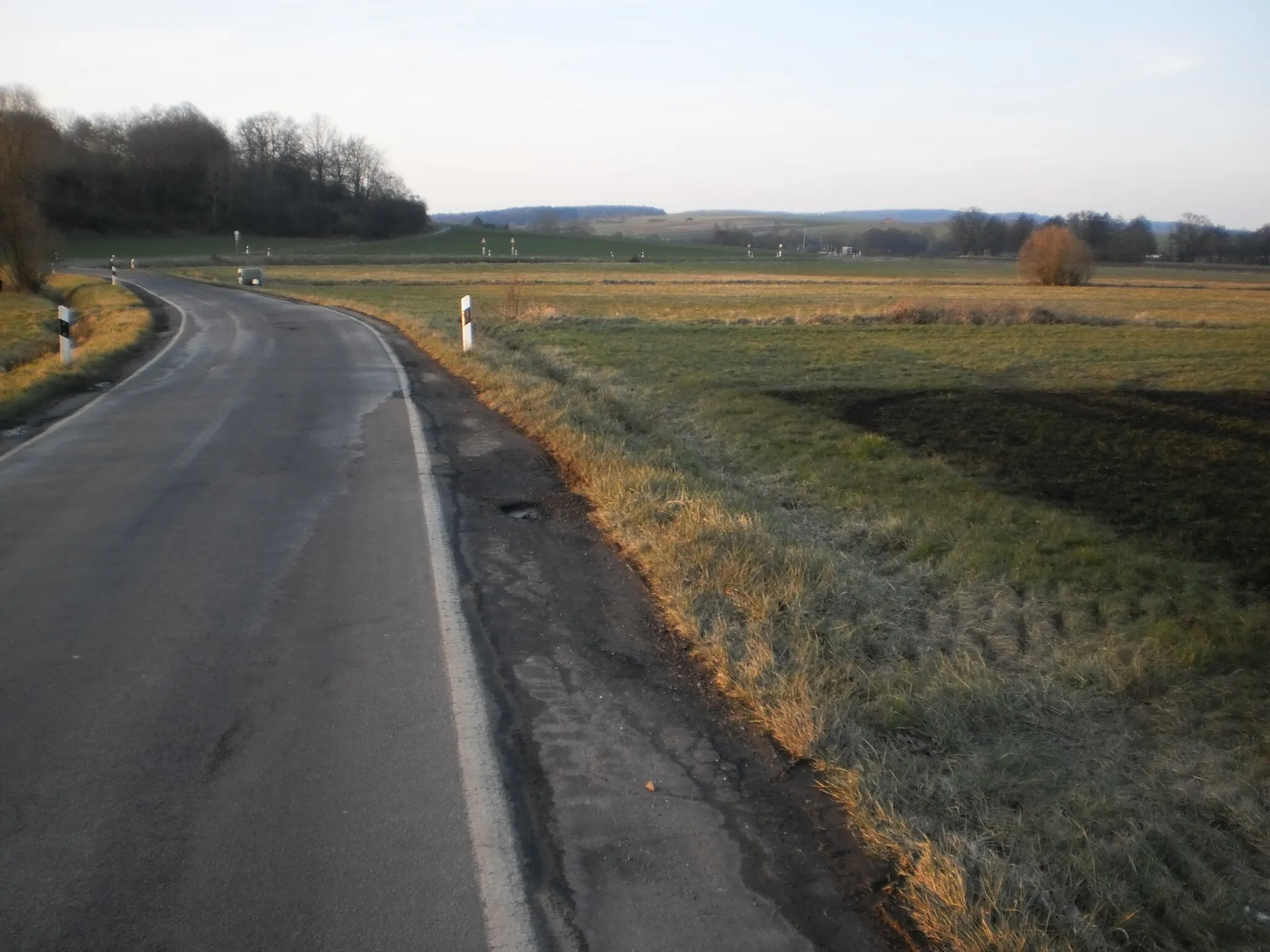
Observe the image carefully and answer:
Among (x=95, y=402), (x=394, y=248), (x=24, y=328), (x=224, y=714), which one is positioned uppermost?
(x=224, y=714)

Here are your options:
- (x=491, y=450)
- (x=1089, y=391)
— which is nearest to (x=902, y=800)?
(x=491, y=450)

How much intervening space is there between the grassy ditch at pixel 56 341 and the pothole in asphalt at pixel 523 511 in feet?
23.6

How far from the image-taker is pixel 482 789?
13.3 ft

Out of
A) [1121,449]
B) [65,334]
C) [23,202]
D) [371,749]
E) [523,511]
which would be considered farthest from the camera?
[23,202]

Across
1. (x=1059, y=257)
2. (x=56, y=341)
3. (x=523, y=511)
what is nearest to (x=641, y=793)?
(x=523, y=511)

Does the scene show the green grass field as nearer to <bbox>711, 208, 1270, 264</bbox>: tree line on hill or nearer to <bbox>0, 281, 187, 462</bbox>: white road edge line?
<bbox>0, 281, 187, 462</bbox>: white road edge line

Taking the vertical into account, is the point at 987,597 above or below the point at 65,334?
below

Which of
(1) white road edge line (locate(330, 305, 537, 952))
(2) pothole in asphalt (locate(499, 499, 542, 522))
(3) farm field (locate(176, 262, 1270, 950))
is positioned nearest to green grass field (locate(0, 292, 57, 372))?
(3) farm field (locate(176, 262, 1270, 950))

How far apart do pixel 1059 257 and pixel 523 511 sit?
6106 centimetres

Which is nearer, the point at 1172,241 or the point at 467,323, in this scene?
the point at 467,323

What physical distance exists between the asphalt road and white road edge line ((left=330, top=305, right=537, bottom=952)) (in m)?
0.05

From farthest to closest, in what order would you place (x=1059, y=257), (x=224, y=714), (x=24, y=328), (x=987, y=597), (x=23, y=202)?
(x=1059, y=257), (x=23, y=202), (x=24, y=328), (x=987, y=597), (x=224, y=714)

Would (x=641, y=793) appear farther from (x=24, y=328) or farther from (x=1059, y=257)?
(x=1059, y=257)

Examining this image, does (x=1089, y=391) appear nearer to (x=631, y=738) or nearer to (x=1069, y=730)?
(x=1069, y=730)
